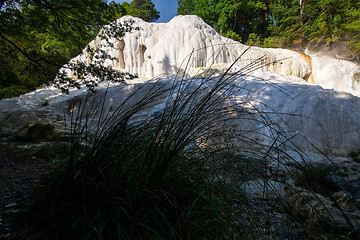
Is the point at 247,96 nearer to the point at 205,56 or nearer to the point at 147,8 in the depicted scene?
the point at 205,56

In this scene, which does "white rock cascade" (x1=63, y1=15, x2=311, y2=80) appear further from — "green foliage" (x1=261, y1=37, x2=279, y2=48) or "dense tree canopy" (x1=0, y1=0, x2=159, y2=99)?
"dense tree canopy" (x1=0, y1=0, x2=159, y2=99)

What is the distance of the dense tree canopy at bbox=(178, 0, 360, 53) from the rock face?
157 inches

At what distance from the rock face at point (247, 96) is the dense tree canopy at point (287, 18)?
399cm

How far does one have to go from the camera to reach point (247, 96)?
151cm

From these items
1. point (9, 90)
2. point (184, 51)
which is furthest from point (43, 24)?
point (184, 51)

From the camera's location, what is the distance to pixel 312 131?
4.18 metres

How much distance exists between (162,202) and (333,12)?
19.8 metres

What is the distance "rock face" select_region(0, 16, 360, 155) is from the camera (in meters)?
1.88

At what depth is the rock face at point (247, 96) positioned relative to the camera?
1882 millimetres

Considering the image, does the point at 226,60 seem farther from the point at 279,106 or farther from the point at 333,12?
the point at 333,12

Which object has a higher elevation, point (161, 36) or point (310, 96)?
point (161, 36)

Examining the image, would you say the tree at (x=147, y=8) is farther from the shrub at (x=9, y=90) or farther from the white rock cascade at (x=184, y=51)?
the shrub at (x=9, y=90)

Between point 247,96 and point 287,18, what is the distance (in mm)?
18620

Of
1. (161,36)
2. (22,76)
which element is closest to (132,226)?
(22,76)
